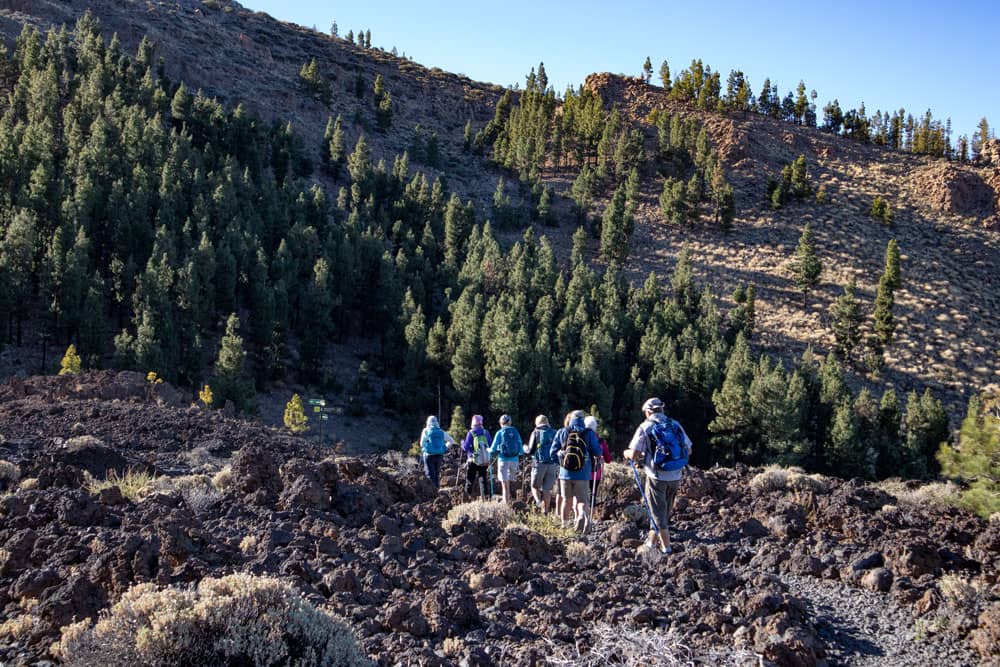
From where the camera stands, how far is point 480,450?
39.2 ft

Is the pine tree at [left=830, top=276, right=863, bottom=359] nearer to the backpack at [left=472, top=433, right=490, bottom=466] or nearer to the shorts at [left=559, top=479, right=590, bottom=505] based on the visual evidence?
the backpack at [left=472, top=433, right=490, bottom=466]

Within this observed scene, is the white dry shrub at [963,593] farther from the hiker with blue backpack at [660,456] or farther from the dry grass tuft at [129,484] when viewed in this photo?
the dry grass tuft at [129,484]

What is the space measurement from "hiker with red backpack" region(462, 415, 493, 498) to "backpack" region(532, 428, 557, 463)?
48.8 inches

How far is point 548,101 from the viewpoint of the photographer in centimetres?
10656

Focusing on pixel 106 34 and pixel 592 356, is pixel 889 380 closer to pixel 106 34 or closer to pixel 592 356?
pixel 592 356

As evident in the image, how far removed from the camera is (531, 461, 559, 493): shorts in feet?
36.6

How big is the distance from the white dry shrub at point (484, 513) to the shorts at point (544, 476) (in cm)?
119

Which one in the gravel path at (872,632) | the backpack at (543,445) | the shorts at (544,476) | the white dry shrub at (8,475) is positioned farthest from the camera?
the shorts at (544,476)

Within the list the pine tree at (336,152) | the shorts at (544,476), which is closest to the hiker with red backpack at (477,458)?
the shorts at (544,476)

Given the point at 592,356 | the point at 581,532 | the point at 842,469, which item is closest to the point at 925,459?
the point at 842,469

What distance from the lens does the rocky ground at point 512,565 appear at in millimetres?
5637

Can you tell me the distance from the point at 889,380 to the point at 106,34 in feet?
318

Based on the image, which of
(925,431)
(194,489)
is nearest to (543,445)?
(194,489)

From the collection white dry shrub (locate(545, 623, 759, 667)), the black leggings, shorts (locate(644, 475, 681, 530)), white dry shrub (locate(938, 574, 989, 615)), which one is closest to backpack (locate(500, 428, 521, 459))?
the black leggings
